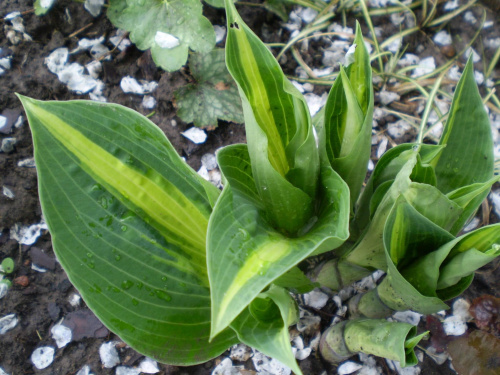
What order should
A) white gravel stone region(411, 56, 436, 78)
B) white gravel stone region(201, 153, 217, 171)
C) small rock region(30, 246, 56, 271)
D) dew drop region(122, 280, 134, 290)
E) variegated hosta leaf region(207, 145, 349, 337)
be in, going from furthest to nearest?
white gravel stone region(411, 56, 436, 78), white gravel stone region(201, 153, 217, 171), small rock region(30, 246, 56, 271), dew drop region(122, 280, 134, 290), variegated hosta leaf region(207, 145, 349, 337)

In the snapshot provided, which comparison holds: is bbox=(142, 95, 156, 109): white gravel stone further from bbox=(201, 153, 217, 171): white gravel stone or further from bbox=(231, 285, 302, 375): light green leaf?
bbox=(231, 285, 302, 375): light green leaf

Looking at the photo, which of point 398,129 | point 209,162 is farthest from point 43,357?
point 398,129

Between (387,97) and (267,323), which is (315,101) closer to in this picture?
(387,97)

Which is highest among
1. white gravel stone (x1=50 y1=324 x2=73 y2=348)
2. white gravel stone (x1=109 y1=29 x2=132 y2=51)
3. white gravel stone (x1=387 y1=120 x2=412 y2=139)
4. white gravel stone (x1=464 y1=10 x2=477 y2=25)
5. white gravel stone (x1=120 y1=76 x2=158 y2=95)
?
white gravel stone (x1=464 y1=10 x2=477 y2=25)

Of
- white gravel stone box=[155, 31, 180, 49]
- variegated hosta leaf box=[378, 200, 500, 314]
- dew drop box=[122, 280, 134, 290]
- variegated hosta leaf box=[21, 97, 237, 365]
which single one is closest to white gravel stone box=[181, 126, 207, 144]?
white gravel stone box=[155, 31, 180, 49]

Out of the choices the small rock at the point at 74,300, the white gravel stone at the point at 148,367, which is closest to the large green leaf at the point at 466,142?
the white gravel stone at the point at 148,367

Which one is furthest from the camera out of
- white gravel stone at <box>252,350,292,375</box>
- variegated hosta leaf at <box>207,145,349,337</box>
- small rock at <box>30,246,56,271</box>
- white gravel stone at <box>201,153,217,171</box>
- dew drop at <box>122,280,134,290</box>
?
white gravel stone at <box>201,153,217,171</box>

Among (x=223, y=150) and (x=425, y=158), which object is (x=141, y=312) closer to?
(x=223, y=150)
